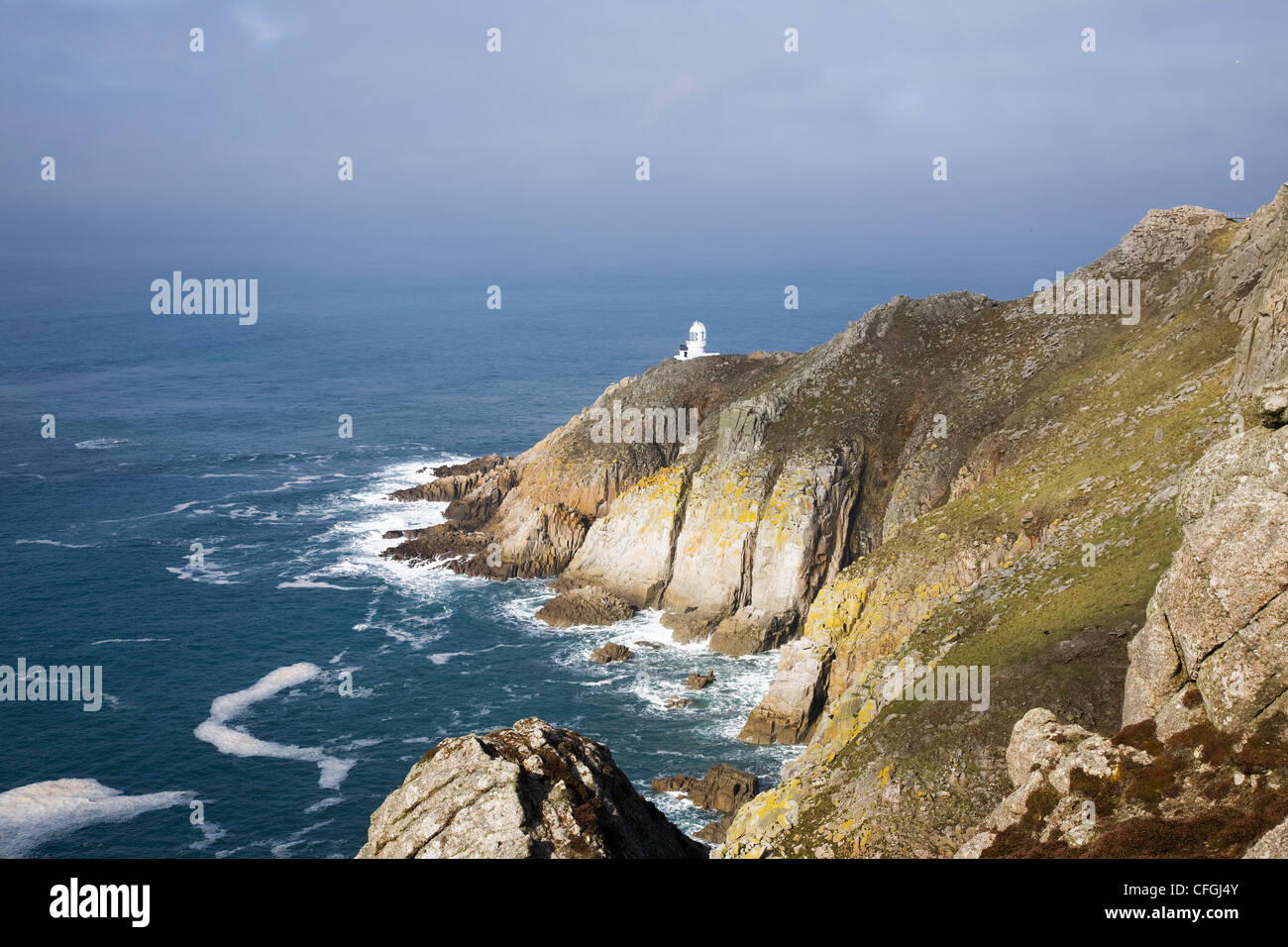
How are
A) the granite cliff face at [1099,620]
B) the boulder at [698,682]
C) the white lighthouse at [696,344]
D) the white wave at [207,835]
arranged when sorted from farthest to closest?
the white lighthouse at [696,344] → the boulder at [698,682] → the white wave at [207,835] → the granite cliff face at [1099,620]

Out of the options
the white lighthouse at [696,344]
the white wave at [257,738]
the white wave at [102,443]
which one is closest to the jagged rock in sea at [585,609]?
the white wave at [257,738]

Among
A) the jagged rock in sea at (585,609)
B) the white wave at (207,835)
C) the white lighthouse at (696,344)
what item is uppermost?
the white lighthouse at (696,344)

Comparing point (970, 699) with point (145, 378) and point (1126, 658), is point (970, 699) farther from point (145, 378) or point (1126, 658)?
point (145, 378)

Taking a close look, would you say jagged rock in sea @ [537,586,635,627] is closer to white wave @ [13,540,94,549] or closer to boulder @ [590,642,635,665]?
boulder @ [590,642,635,665]

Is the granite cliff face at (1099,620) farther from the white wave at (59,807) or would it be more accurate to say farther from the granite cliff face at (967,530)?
the white wave at (59,807)

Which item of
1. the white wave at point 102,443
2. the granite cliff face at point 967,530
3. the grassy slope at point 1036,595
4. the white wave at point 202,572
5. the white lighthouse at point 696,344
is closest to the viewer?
the granite cliff face at point 967,530

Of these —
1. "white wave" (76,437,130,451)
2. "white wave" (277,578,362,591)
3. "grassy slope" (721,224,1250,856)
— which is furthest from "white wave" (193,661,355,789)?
"white wave" (76,437,130,451)
